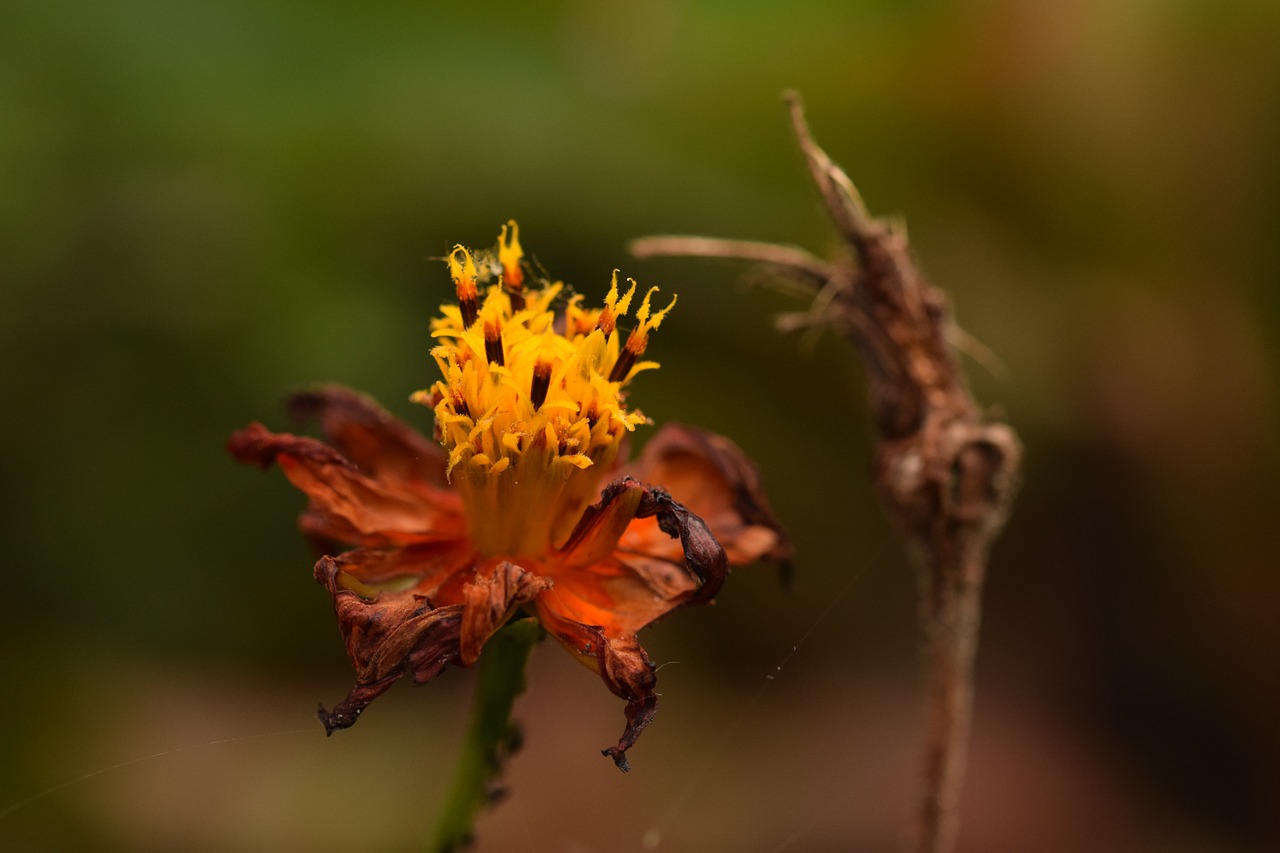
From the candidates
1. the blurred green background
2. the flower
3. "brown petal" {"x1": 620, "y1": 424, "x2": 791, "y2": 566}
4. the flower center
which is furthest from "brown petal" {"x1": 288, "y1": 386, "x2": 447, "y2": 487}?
the blurred green background

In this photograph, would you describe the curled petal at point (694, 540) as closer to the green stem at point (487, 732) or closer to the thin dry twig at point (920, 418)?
the green stem at point (487, 732)

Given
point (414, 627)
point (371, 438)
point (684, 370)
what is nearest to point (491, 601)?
point (414, 627)

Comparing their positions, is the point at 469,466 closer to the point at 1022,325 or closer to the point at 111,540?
the point at 111,540

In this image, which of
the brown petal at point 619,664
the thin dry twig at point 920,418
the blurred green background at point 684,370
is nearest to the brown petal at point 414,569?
the brown petal at point 619,664

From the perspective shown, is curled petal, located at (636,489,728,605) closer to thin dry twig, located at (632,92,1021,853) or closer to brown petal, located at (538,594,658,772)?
brown petal, located at (538,594,658,772)

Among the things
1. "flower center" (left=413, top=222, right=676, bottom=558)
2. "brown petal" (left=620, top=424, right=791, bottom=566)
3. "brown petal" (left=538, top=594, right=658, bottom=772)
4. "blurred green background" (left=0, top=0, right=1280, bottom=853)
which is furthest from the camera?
"blurred green background" (left=0, top=0, right=1280, bottom=853)

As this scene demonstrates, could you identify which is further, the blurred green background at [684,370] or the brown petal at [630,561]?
the blurred green background at [684,370]

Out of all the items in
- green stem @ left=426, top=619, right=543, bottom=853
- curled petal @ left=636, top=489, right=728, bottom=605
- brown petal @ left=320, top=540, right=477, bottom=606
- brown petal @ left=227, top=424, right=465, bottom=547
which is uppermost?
curled petal @ left=636, top=489, right=728, bottom=605
